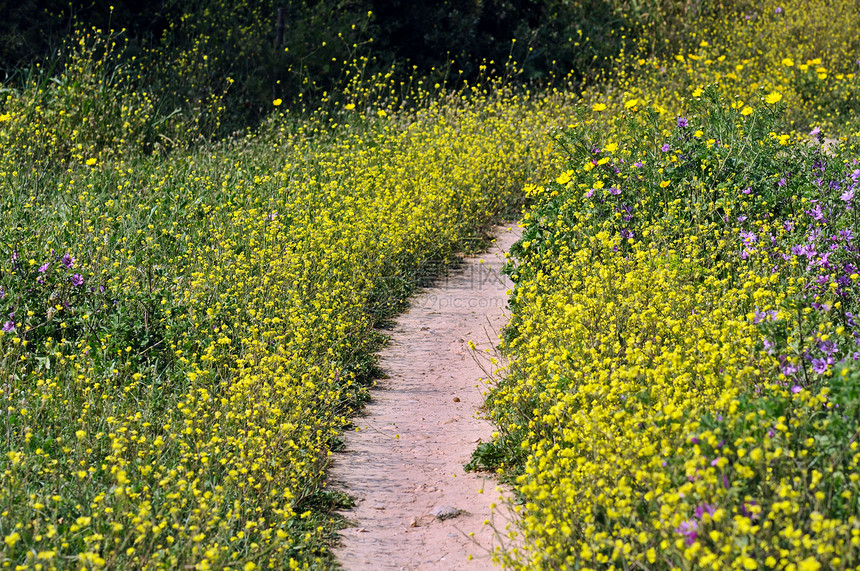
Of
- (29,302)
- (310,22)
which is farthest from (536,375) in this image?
(310,22)

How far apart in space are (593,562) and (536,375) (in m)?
1.35

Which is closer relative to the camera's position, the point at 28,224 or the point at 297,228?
the point at 28,224

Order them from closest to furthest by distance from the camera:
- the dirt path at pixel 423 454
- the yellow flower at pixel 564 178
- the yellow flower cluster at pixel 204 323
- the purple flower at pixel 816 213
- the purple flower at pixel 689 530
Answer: the purple flower at pixel 689 530, the yellow flower cluster at pixel 204 323, the dirt path at pixel 423 454, the purple flower at pixel 816 213, the yellow flower at pixel 564 178

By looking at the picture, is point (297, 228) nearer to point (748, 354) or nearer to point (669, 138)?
point (669, 138)

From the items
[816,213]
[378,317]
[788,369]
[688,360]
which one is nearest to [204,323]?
[378,317]

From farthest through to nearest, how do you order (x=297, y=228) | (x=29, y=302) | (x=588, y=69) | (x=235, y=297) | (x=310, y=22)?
(x=588, y=69)
(x=310, y=22)
(x=297, y=228)
(x=235, y=297)
(x=29, y=302)

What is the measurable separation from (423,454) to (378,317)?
1890mm

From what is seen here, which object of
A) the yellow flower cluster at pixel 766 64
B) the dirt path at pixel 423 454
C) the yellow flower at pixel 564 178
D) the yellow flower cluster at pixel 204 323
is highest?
the yellow flower cluster at pixel 766 64

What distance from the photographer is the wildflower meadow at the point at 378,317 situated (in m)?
3.14

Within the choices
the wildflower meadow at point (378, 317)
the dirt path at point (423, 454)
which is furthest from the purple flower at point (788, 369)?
the dirt path at point (423, 454)

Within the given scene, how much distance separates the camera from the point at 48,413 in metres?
4.15

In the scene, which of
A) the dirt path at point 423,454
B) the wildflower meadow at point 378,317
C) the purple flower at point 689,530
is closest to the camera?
the purple flower at point 689,530

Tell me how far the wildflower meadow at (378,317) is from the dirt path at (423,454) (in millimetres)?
154

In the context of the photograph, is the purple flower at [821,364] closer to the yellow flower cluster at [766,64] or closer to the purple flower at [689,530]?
the purple flower at [689,530]
